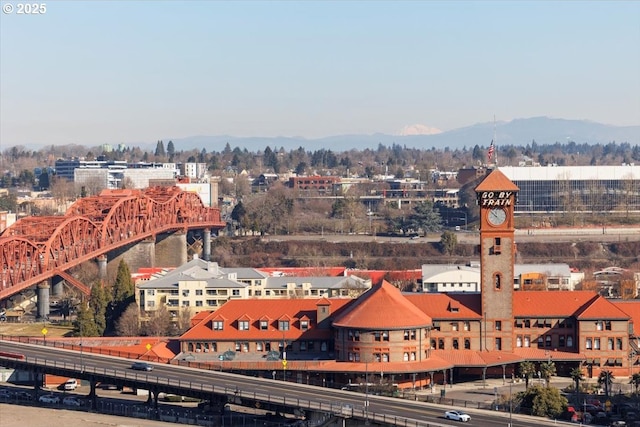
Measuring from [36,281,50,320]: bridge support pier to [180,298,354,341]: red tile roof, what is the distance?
115ft

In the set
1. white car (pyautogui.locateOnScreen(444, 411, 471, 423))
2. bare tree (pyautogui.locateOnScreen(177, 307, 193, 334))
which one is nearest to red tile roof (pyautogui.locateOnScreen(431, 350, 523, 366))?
white car (pyautogui.locateOnScreen(444, 411, 471, 423))

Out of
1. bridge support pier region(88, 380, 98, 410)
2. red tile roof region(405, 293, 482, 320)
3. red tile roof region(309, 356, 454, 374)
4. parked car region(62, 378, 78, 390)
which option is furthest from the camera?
→ red tile roof region(405, 293, 482, 320)

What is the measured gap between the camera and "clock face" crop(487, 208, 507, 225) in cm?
10844

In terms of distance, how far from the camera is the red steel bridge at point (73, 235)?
138 metres

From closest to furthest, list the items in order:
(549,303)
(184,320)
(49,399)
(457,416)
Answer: (457,416) → (49,399) → (549,303) → (184,320)

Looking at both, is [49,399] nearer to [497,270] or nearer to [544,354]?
[497,270]

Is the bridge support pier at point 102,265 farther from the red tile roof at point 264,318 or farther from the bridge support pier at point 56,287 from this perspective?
the red tile roof at point 264,318

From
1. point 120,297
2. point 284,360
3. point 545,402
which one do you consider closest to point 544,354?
point 545,402

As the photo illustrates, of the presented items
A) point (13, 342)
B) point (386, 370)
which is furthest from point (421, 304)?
point (13, 342)

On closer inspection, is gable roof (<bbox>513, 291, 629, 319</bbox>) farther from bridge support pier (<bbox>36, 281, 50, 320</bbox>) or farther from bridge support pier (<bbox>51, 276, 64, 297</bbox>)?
bridge support pier (<bbox>51, 276, 64, 297</bbox>)

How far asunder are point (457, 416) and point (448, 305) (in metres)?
25.2

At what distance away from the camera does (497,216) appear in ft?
356

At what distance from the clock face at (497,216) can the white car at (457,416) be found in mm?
25862

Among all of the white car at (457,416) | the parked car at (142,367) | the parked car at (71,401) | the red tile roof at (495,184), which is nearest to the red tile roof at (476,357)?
the red tile roof at (495,184)
